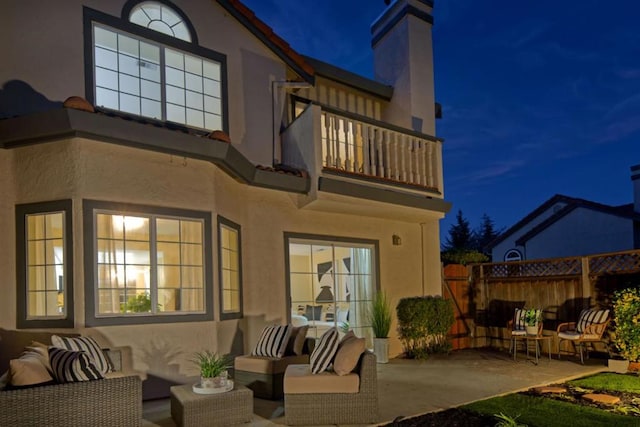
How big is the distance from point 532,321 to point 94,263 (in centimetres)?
737

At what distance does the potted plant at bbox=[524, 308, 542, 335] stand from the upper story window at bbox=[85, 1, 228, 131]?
646 centimetres

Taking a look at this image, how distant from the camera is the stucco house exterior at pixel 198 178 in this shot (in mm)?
6012

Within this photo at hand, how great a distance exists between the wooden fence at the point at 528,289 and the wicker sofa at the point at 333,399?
5.69m

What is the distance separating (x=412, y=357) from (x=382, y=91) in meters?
5.70

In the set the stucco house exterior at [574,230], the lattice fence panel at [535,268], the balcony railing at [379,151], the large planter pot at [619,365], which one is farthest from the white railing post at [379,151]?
the stucco house exterior at [574,230]

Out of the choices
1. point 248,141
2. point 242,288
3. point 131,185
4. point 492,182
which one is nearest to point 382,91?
point 248,141

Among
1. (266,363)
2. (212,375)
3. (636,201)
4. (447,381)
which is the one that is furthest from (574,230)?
(212,375)

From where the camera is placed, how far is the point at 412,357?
31.1ft

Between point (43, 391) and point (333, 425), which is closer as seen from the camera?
point (43, 391)

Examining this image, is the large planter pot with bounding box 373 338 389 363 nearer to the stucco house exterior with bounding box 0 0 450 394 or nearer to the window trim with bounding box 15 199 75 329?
the stucco house exterior with bounding box 0 0 450 394

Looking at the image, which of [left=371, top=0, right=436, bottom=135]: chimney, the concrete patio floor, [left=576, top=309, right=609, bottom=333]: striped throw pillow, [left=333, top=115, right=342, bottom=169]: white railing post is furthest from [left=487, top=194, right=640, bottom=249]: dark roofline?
[left=333, top=115, right=342, bottom=169]: white railing post

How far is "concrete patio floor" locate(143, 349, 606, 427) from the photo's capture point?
557 centimetres

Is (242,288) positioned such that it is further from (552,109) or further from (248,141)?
(552,109)

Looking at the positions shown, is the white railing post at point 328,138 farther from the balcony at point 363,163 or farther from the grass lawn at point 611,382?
the grass lawn at point 611,382
